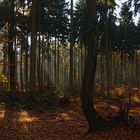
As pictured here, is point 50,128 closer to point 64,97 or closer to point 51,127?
point 51,127

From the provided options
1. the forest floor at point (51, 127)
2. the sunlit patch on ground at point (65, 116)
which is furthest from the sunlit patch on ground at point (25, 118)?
the sunlit patch on ground at point (65, 116)

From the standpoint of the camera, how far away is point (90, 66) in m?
13.0

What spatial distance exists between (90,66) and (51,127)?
4.37m

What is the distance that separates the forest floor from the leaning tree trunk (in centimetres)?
69

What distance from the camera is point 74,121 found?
1794cm

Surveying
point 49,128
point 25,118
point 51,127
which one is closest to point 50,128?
point 49,128

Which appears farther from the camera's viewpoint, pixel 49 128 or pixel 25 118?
pixel 25 118

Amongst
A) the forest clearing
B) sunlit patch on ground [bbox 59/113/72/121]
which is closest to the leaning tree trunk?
the forest clearing

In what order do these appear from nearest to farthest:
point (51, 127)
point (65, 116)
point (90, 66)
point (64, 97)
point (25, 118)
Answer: point (90, 66) → point (51, 127) → point (25, 118) → point (65, 116) → point (64, 97)

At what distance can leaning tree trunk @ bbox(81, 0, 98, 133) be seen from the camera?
42.3ft

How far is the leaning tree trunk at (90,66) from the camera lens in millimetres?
12891

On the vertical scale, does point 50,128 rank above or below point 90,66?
below

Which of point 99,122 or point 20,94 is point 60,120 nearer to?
point 99,122

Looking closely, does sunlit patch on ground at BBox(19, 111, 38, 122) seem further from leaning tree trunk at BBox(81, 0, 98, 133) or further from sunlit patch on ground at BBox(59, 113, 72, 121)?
leaning tree trunk at BBox(81, 0, 98, 133)
